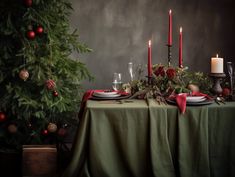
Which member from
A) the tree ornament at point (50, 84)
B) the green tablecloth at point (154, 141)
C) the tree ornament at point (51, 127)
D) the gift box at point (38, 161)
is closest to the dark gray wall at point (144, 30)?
the tree ornament at point (51, 127)

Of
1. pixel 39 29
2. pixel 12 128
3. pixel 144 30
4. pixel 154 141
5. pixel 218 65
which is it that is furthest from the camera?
pixel 144 30

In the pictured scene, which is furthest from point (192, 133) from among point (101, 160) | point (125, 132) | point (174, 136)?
point (101, 160)

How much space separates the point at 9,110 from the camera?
12.1 feet

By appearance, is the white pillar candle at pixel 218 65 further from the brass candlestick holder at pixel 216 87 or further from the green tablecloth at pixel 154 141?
the green tablecloth at pixel 154 141

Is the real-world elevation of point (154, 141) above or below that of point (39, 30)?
below

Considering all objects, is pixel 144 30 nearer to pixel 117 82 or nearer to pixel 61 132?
pixel 117 82

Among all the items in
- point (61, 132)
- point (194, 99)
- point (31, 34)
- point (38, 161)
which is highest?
point (31, 34)

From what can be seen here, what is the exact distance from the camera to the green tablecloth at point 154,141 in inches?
120

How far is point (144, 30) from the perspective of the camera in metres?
4.80

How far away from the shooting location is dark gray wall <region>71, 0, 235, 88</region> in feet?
15.6

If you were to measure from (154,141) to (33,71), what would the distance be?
118cm

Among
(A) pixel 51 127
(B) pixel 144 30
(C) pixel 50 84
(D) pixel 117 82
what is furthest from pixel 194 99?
(B) pixel 144 30

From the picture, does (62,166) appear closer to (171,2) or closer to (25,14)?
(25,14)

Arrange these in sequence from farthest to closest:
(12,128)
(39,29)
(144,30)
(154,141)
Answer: (144,30) < (12,128) < (39,29) < (154,141)
